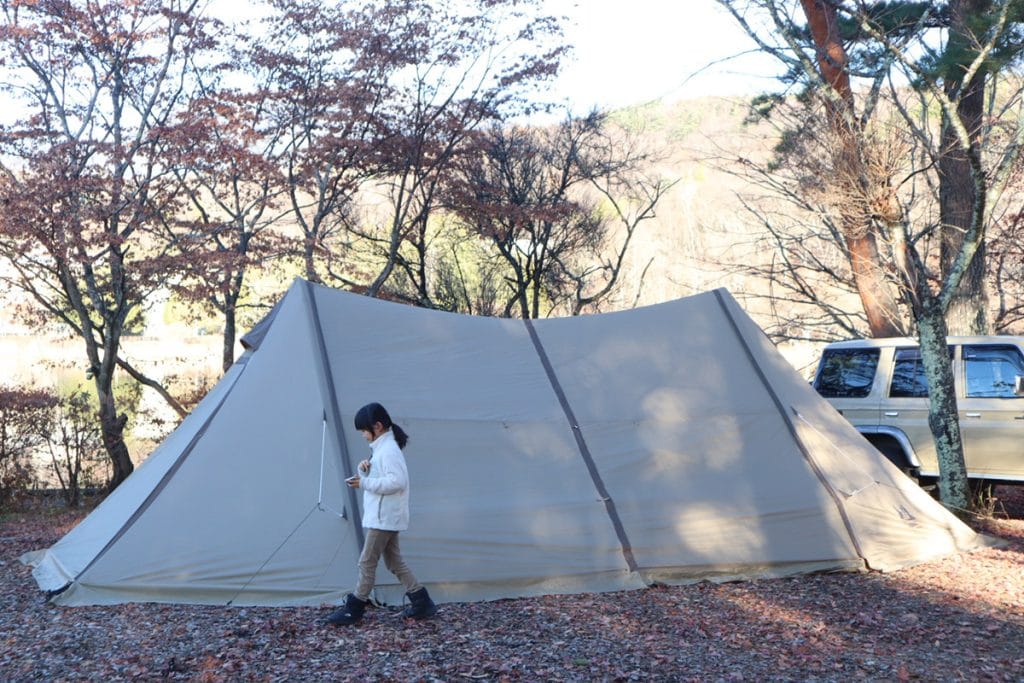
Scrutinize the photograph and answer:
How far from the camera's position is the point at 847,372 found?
9.46 m

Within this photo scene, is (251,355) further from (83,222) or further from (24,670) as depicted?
(83,222)

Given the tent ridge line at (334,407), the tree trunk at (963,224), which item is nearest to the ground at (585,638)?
the tent ridge line at (334,407)

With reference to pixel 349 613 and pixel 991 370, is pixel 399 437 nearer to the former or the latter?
pixel 349 613

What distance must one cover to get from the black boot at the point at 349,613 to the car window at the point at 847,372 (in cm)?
577

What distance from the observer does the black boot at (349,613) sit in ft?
17.7

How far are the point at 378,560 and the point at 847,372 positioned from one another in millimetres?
5744

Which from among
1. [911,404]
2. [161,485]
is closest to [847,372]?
[911,404]

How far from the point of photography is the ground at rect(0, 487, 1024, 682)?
15.7 feet

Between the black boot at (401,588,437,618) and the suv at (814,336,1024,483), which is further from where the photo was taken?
the suv at (814,336,1024,483)

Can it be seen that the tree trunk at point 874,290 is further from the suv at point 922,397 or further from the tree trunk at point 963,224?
the suv at point 922,397

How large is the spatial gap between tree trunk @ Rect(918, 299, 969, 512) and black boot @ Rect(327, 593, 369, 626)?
5.40 m

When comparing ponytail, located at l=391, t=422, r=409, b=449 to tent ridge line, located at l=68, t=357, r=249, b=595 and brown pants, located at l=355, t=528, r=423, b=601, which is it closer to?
brown pants, located at l=355, t=528, r=423, b=601

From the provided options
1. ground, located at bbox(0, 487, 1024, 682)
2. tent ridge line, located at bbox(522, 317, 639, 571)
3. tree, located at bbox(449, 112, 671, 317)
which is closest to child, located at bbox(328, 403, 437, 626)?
ground, located at bbox(0, 487, 1024, 682)

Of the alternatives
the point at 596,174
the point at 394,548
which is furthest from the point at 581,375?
the point at 596,174
